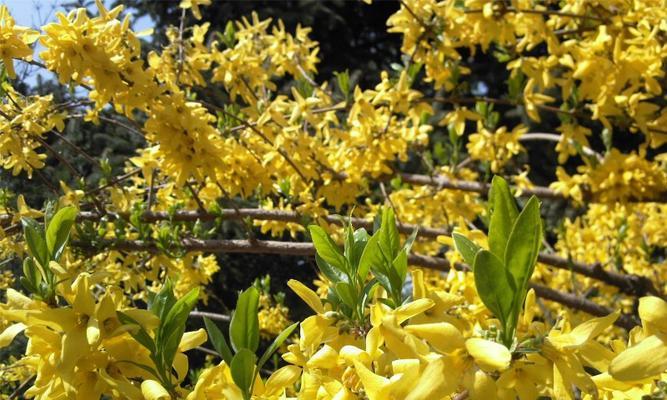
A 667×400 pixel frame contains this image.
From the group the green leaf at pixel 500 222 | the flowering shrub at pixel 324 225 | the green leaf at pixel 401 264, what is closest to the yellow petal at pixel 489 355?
the flowering shrub at pixel 324 225

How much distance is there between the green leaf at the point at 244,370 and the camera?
838 mm

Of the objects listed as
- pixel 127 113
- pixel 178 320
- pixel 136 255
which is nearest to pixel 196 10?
pixel 127 113

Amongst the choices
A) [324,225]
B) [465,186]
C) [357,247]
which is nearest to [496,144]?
[465,186]

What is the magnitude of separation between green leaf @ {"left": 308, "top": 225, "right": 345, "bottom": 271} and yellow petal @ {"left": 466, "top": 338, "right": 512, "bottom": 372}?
30cm

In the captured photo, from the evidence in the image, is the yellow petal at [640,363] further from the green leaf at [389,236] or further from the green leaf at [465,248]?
the green leaf at [389,236]

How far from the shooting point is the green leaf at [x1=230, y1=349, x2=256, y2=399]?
2.75 feet

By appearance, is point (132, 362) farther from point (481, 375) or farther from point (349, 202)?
point (349, 202)

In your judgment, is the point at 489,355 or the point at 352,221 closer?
the point at 489,355

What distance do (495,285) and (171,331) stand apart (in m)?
0.43

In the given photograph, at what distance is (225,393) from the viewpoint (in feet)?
2.67

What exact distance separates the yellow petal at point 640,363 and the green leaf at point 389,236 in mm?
364

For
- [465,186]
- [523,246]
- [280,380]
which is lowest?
[465,186]

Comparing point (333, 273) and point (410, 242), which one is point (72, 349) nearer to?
point (333, 273)

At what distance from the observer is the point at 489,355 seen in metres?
0.67
